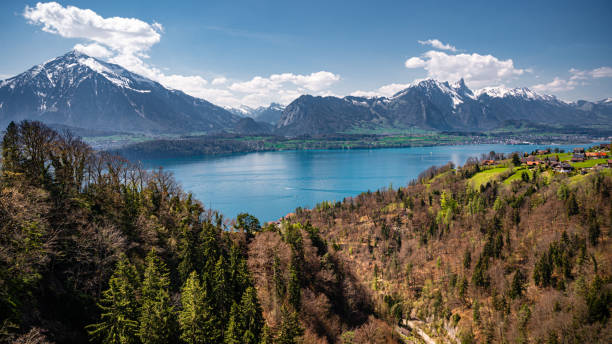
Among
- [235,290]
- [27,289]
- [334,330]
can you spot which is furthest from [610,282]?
[27,289]

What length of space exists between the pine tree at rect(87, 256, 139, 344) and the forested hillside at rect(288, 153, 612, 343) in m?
39.4

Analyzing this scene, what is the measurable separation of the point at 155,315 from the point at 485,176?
122 meters

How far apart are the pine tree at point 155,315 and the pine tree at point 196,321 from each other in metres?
1.06

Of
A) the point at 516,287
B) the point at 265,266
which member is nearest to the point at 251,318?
the point at 265,266

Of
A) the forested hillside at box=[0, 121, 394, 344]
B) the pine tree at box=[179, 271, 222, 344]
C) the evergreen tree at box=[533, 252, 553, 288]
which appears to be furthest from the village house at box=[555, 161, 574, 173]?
the pine tree at box=[179, 271, 222, 344]

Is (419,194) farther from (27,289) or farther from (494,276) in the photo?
(27,289)

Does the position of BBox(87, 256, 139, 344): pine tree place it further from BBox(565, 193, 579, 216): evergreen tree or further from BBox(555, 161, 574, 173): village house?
BBox(555, 161, 574, 173): village house

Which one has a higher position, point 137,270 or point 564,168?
point 564,168

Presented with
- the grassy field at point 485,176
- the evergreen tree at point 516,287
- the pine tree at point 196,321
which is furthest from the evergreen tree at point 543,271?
the pine tree at point 196,321

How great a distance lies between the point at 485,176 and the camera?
117 metres

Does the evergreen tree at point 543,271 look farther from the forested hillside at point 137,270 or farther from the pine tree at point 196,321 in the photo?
the pine tree at point 196,321

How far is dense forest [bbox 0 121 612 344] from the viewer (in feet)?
81.1

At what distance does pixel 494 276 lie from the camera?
6644cm

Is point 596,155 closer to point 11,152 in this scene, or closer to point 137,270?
point 137,270
